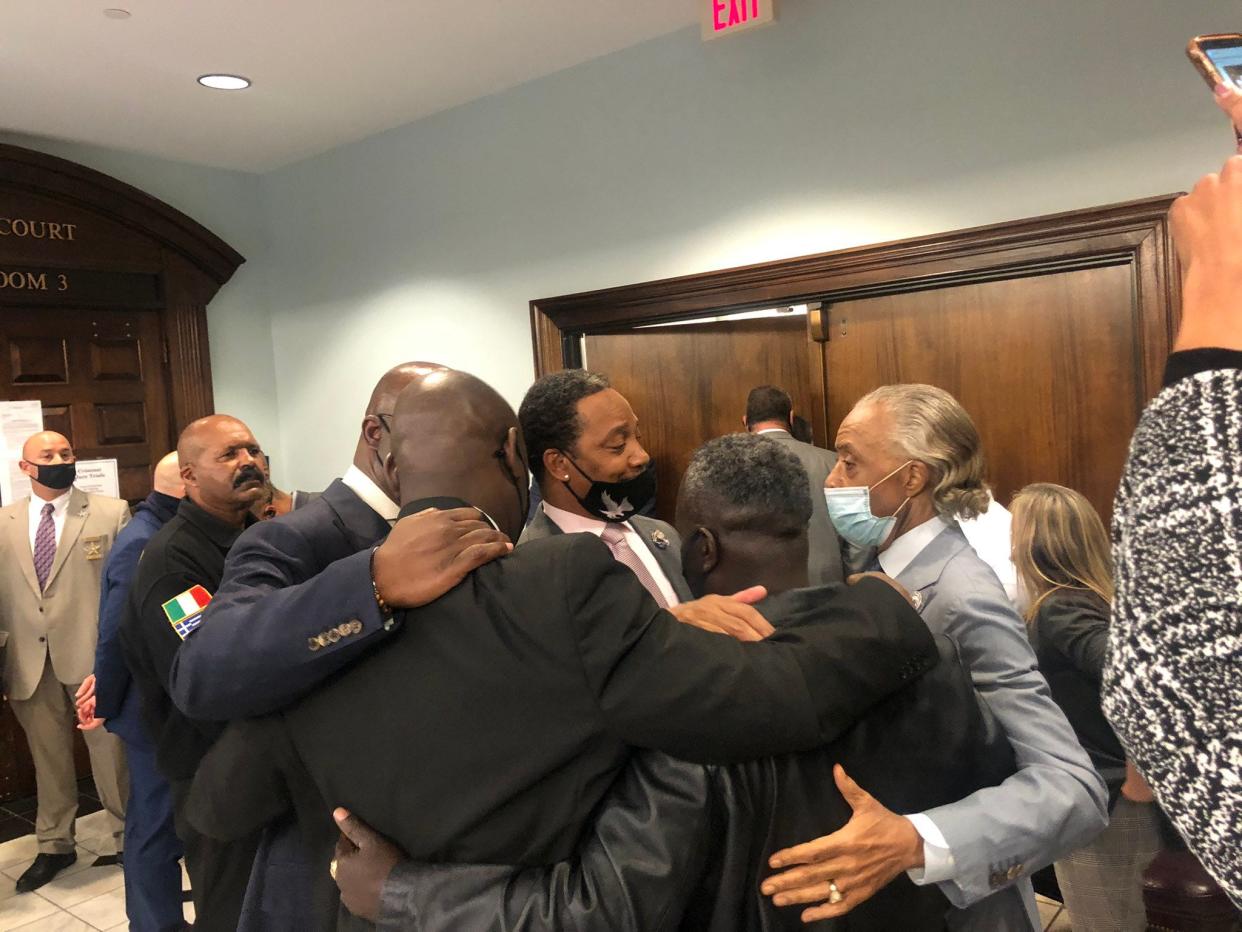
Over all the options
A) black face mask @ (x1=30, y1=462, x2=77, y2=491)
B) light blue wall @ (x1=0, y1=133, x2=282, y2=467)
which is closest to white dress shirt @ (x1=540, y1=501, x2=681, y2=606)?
black face mask @ (x1=30, y1=462, x2=77, y2=491)

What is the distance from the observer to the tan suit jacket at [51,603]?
155 inches

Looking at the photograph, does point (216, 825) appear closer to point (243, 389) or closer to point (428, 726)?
point (428, 726)

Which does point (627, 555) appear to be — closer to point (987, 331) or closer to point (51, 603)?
point (987, 331)

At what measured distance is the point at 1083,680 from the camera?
2.39 metres

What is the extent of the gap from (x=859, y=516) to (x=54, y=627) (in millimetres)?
3556

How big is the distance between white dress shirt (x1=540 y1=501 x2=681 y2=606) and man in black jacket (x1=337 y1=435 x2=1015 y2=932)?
3.07 feet

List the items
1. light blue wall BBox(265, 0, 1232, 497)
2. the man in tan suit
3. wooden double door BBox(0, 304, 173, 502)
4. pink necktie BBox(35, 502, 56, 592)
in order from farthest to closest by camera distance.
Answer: wooden double door BBox(0, 304, 173, 502) → pink necktie BBox(35, 502, 56, 592) → the man in tan suit → light blue wall BBox(265, 0, 1232, 497)

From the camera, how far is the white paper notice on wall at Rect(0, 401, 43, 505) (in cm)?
453

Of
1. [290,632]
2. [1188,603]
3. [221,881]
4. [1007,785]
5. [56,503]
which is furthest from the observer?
[56,503]

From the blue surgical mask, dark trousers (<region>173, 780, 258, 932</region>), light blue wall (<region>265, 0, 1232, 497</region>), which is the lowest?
dark trousers (<region>173, 780, 258, 932</region>)

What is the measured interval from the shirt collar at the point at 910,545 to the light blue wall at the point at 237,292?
4726 millimetres

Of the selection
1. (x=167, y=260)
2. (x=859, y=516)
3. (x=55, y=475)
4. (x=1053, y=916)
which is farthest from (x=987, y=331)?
(x=167, y=260)

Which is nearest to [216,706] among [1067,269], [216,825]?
[216,825]

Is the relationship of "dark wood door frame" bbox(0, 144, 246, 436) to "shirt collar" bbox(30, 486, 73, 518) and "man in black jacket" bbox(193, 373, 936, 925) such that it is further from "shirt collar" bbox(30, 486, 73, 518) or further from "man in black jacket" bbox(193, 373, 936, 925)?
"man in black jacket" bbox(193, 373, 936, 925)
